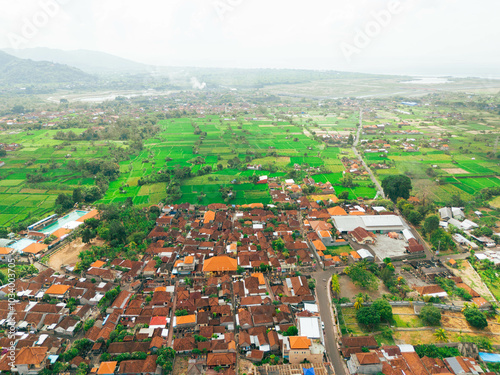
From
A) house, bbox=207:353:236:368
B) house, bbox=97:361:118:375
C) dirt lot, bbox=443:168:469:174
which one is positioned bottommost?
house, bbox=207:353:236:368

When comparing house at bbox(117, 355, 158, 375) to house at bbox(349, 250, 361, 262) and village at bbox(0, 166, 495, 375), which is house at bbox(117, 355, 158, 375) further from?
house at bbox(349, 250, 361, 262)

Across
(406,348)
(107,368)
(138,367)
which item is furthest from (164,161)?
(406,348)

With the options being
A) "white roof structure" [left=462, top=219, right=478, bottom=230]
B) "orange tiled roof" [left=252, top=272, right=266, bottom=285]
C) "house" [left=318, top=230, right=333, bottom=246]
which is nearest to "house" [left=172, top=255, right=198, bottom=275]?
"orange tiled roof" [left=252, top=272, right=266, bottom=285]

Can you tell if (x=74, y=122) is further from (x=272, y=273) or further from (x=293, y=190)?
(x=272, y=273)

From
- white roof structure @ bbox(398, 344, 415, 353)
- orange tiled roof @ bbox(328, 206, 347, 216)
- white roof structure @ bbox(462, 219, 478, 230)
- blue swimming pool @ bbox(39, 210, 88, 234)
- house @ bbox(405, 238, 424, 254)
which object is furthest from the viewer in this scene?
orange tiled roof @ bbox(328, 206, 347, 216)

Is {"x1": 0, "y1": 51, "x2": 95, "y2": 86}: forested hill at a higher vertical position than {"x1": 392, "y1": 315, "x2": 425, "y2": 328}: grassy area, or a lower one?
higher

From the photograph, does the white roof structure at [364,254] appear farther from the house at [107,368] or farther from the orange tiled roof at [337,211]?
the house at [107,368]

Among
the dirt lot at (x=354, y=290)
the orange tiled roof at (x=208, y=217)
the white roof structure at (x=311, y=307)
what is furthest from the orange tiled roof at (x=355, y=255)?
the orange tiled roof at (x=208, y=217)
